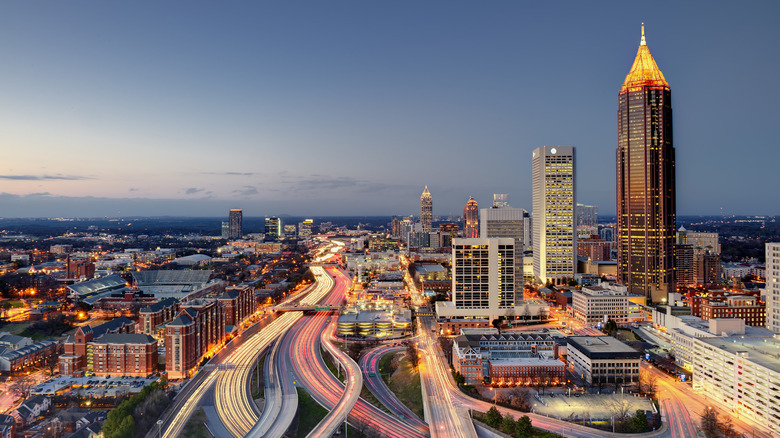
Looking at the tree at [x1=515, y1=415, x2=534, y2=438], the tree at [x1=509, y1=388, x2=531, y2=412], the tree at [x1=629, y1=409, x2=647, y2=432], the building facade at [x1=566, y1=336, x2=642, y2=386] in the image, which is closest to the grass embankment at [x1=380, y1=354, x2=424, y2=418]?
the tree at [x1=509, y1=388, x2=531, y2=412]

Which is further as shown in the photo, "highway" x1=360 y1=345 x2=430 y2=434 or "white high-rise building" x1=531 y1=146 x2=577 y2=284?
"white high-rise building" x1=531 y1=146 x2=577 y2=284

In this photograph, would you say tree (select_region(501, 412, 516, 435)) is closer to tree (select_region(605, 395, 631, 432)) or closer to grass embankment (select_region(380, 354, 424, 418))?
grass embankment (select_region(380, 354, 424, 418))

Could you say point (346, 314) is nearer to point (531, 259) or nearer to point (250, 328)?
point (250, 328)

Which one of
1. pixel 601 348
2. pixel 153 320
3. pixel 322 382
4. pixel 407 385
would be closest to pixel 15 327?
pixel 153 320

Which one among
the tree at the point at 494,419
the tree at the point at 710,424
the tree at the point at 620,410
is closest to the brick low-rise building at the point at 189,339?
the tree at the point at 494,419

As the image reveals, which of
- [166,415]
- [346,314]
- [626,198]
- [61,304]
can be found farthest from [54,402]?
[626,198]

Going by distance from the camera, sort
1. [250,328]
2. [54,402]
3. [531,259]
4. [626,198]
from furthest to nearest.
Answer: [531,259], [626,198], [250,328], [54,402]
